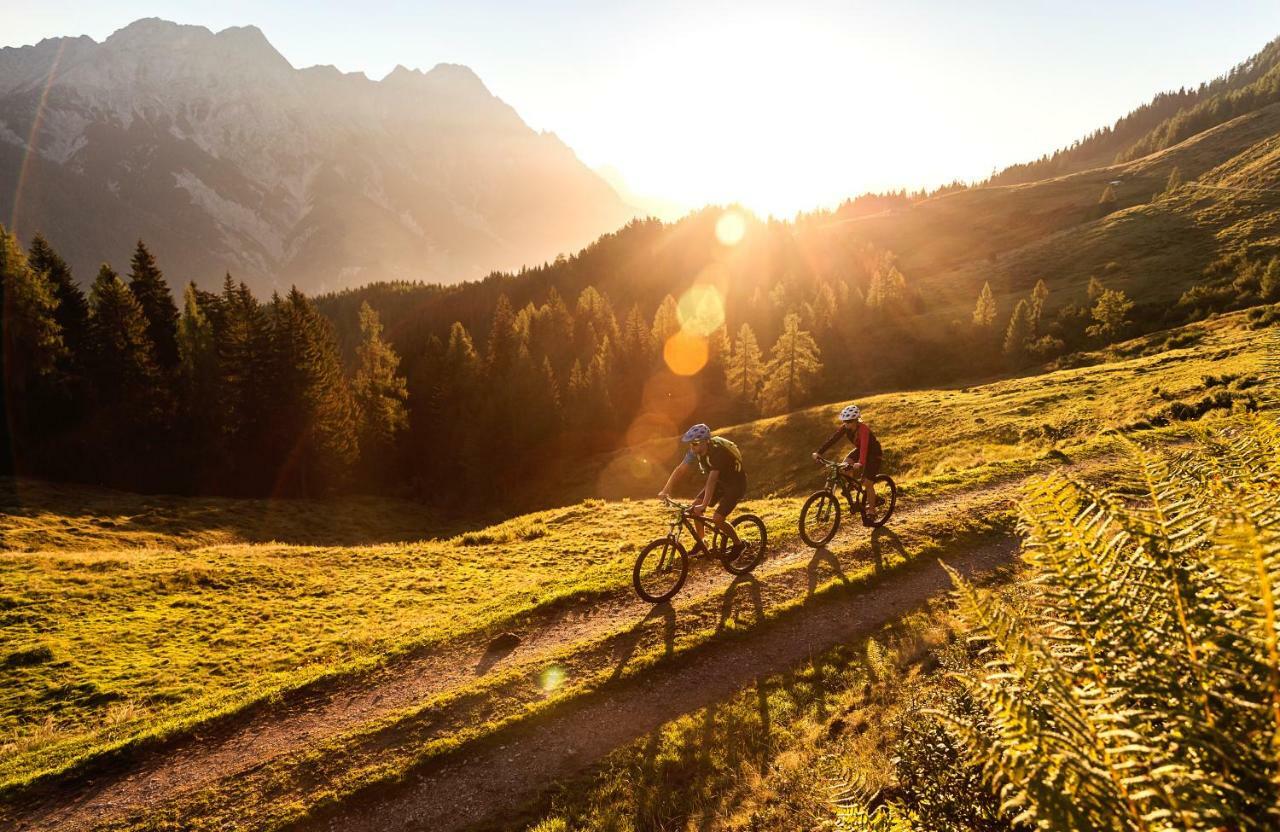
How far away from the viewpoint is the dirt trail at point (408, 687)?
9.24 m

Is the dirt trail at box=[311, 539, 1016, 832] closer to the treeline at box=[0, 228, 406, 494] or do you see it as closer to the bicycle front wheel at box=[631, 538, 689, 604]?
the bicycle front wheel at box=[631, 538, 689, 604]

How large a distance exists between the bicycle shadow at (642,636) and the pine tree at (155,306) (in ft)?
216

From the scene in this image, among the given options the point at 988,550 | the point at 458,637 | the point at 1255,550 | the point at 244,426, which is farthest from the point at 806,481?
the point at 244,426

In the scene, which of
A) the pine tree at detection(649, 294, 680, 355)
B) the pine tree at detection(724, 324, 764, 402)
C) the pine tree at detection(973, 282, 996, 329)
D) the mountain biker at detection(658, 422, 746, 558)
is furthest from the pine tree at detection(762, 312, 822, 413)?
the mountain biker at detection(658, 422, 746, 558)

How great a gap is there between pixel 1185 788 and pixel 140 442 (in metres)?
68.0

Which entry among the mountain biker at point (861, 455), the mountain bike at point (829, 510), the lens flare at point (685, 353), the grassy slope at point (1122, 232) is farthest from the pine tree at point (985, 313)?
the mountain biker at point (861, 455)

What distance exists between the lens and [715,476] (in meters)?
13.3

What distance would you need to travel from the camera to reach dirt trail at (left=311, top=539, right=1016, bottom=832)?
830 cm

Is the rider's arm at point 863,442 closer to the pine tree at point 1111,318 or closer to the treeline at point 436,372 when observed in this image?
the treeline at point 436,372

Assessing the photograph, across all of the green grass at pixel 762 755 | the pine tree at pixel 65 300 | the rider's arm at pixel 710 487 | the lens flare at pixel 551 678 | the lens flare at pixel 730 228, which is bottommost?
the green grass at pixel 762 755

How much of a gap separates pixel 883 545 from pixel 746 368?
6112 cm

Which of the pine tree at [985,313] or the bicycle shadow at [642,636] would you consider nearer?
the bicycle shadow at [642,636]

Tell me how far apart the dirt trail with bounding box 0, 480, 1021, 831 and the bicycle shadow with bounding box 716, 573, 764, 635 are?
13 centimetres

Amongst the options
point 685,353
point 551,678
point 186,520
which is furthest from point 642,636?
point 685,353
